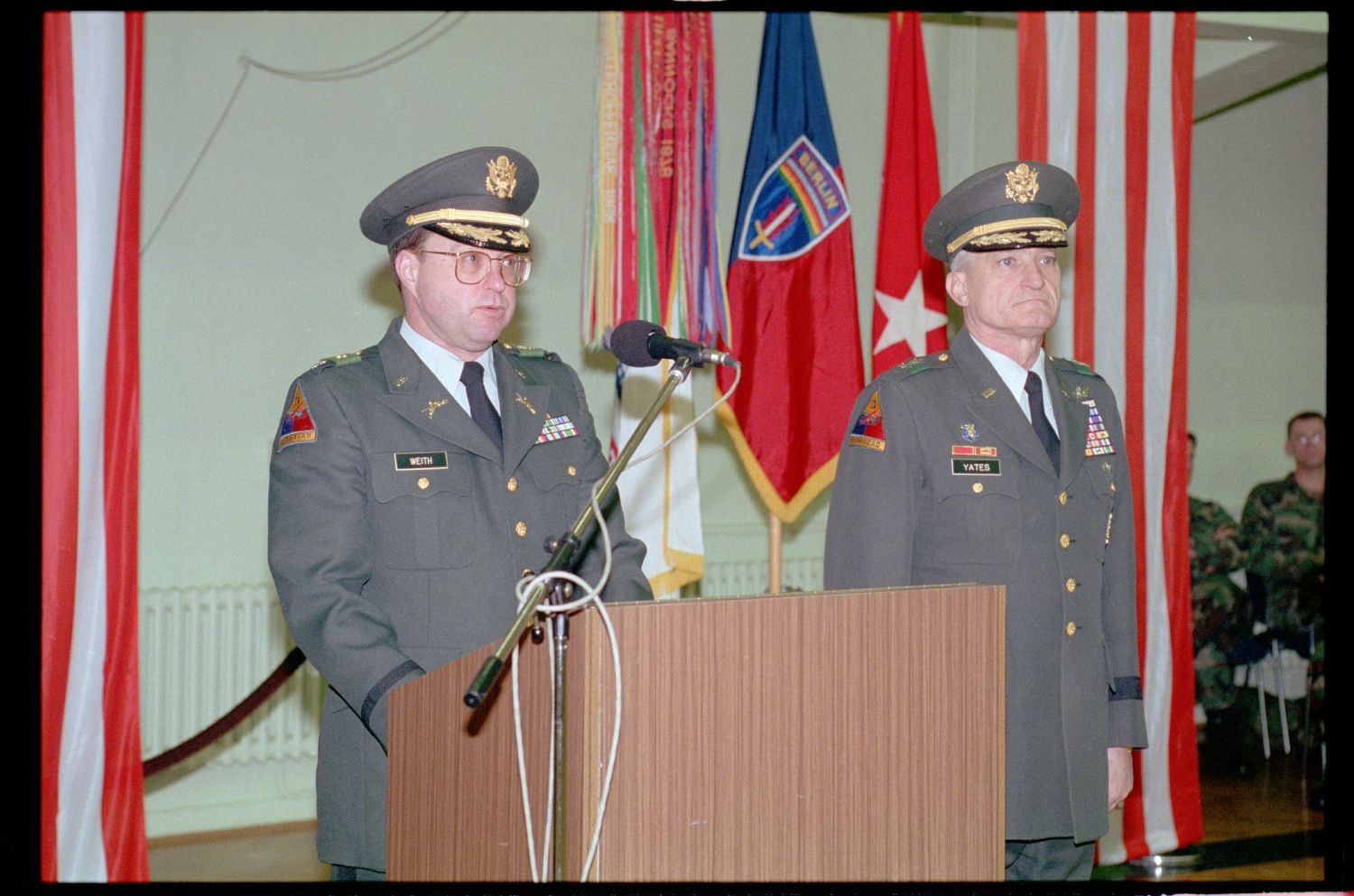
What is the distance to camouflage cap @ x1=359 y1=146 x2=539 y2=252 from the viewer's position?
2213 mm

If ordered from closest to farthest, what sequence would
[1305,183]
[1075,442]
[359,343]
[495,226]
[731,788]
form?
[731,788] < [495,226] < [1075,442] < [359,343] < [1305,183]

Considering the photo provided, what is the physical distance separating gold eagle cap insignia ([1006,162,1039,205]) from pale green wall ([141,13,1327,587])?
213 centimetres

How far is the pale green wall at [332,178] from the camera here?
4477 millimetres

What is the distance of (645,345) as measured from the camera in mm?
1832

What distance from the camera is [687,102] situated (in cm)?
421

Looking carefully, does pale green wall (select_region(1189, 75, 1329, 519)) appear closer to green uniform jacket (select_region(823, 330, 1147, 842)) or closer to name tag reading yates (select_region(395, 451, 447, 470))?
green uniform jacket (select_region(823, 330, 1147, 842))

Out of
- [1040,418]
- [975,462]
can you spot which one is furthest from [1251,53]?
[975,462]

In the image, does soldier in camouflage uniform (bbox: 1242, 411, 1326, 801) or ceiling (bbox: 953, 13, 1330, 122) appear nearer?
ceiling (bbox: 953, 13, 1330, 122)

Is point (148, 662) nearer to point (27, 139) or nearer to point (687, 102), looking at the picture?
point (27, 139)

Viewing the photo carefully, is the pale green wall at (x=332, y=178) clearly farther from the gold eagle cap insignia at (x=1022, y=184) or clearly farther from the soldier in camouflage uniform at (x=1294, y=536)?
the gold eagle cap insignia at (x=1022, y=184)

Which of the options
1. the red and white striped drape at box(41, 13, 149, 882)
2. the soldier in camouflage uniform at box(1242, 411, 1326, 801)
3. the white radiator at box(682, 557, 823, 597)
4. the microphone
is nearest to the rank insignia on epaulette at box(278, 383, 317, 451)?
the microphone

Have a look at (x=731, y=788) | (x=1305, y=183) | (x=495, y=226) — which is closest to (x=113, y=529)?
(x=495, y=226)

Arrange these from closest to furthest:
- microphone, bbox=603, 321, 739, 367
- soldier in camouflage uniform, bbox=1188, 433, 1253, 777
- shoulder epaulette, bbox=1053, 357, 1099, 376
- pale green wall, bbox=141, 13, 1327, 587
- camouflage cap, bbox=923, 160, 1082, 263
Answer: microphone, bbox=603, 321, 739, 367 < camouflage cap, bbox=923, 160, 1082, 263 < shoulder epaulette, bbox=1053, 357, 1099, 376 < pale green wall, bbox=141, 13, 1327, 587 < soldier in camouflage uniform, bbox=1188, 433, 1253, 777

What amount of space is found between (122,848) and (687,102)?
266 cm
